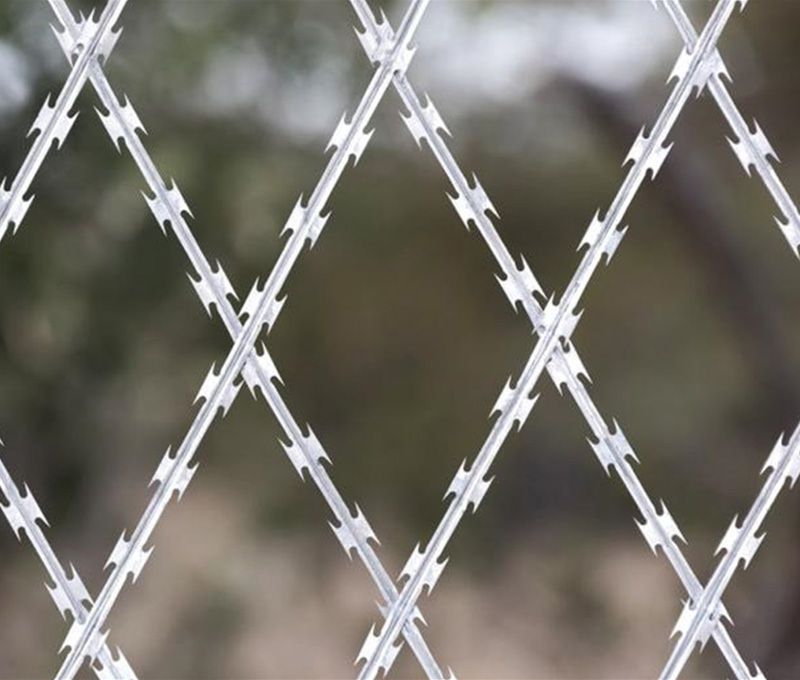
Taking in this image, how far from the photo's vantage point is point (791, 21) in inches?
115

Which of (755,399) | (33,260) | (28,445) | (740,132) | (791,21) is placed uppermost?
(791,21)

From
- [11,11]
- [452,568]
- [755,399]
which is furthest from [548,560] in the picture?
[11,11]

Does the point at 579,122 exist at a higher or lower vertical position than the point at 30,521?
higher

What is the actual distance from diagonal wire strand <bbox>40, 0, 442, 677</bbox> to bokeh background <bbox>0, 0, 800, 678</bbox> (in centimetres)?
180

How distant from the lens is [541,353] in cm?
69

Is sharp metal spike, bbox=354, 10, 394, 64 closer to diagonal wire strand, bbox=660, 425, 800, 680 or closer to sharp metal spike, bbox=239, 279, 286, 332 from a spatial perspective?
sharp metal spike, bbox=239, 279, 286, 332

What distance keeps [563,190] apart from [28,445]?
Result: 128 cm

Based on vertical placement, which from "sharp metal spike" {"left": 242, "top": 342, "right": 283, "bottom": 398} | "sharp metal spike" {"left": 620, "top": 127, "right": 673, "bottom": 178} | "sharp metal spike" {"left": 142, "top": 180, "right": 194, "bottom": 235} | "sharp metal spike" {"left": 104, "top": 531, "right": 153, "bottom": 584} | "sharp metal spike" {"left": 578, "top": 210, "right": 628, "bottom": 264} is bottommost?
"sharp metal spike" {"left": 104, "top": 531, "right": 153, "bottom": 584}

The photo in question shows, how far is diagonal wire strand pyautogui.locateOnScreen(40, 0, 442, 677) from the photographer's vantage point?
688 mm

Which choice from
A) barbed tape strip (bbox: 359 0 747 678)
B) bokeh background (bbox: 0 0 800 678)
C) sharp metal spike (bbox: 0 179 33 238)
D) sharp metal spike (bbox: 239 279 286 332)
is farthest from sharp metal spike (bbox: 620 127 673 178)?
bokeh background (bbox: 0 0 800 678)

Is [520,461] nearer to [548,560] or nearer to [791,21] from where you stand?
[548,560]

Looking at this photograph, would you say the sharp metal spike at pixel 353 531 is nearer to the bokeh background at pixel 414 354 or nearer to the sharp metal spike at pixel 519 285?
the sharp metal spike at pixel 519 285

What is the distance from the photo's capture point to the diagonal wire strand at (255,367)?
69cm

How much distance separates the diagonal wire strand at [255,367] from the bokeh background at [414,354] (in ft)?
5.91
